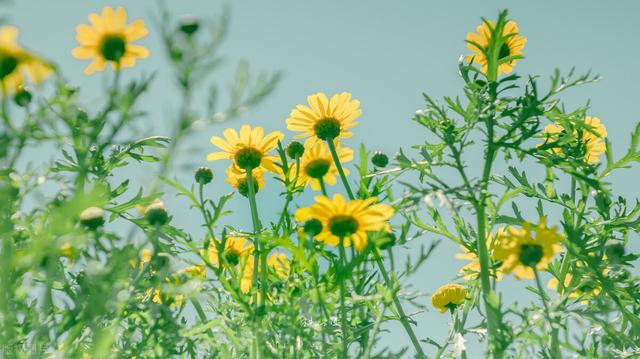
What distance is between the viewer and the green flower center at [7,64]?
4.61 ft

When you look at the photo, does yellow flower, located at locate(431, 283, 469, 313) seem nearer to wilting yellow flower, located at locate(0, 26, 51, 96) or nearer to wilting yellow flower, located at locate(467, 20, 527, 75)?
wilting yellow flower, located at locate(467, 20, 527, 75)

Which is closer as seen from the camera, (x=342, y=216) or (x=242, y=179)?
(x=342, y=216)

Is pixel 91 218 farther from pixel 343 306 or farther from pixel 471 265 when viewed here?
pixel 471 265

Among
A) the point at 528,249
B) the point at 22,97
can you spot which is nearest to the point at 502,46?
the point at 528,249

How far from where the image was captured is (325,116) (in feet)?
8.86

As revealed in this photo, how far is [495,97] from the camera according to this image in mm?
2266

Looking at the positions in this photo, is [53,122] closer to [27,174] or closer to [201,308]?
[27,174]

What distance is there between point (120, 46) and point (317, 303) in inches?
33.2

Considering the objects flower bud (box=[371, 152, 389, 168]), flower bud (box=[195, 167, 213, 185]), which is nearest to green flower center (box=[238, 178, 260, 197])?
flower bud (box=[195, 167, 213, 185])

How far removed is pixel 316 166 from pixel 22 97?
3.23ft

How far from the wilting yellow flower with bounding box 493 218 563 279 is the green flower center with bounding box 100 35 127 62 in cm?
108

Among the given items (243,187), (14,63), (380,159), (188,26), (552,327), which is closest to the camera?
(14,63)

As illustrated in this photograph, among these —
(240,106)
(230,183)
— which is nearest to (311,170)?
(230,183)

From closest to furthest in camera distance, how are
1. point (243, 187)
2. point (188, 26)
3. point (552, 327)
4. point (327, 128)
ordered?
point (188, 26)
point (552, 327)
point (327, 128)
point (243, 187)
